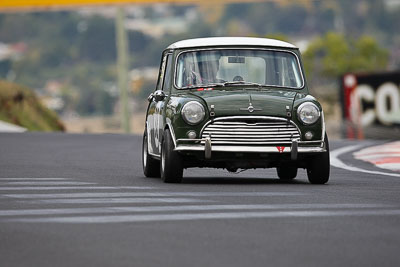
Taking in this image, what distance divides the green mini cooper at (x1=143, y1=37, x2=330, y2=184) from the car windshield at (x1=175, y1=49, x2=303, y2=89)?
11 millimetres

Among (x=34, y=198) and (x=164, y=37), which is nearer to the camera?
(x=34, y=198)

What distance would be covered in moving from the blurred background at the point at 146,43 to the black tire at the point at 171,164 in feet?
225

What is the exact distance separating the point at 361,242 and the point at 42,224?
239 centimetres

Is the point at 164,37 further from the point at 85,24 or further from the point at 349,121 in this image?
the point at 349,121

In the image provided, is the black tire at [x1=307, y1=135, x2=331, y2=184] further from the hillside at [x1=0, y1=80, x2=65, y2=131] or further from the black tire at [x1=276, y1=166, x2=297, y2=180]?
the hillside at [x1=0, y1=80, x2=65, y2=131]

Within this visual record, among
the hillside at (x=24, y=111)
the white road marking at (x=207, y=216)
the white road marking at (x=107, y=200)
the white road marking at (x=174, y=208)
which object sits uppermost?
the white road marking at (x=207, y=216)

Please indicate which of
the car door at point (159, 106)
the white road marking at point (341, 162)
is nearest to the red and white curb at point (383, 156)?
the white road marking at point (341, 162)

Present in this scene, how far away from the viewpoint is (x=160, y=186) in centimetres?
1224

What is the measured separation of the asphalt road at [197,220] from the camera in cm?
729

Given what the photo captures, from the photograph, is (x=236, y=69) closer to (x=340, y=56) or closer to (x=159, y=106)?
(x=159, y=106)

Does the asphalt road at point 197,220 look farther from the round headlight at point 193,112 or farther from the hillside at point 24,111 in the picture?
the hillside at point 24,111

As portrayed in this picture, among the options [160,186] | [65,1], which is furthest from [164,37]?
[160,186]

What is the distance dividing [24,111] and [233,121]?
25.6m

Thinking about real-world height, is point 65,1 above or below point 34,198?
above
